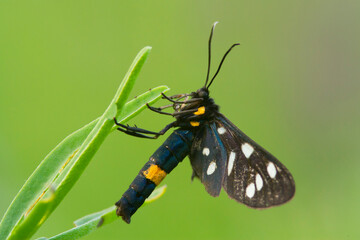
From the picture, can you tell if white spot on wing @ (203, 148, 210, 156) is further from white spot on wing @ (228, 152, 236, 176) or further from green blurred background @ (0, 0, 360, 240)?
green blurred background @ (0, 0, 360, 240)

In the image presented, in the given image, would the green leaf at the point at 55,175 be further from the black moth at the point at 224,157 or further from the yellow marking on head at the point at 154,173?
the black moth at the point at 224,157

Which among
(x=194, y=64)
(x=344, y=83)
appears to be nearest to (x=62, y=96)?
(x=194, y=64)

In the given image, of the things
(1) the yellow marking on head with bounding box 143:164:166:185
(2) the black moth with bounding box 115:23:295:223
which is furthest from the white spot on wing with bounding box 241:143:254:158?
(1) the yellow marking on head with bounding box 143:164:166:185

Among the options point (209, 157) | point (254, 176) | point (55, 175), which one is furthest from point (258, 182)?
point (55, 175)

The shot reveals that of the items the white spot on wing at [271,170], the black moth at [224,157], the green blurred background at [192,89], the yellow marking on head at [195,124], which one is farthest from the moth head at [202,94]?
the green blurred background at [192,89]

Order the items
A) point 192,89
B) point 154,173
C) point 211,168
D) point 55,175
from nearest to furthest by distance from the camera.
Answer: point 55,175 → point 154,173 → point 211,168 → point 192,89

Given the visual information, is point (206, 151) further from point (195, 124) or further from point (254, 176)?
point (254, 176)
